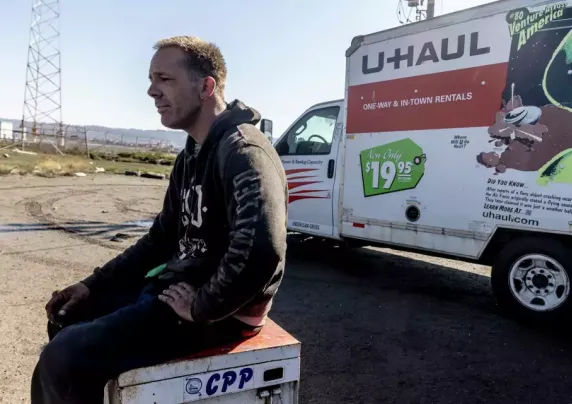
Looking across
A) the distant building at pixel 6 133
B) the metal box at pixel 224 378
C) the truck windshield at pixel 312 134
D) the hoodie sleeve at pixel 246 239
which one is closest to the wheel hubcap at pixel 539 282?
the truck windshield at pixel 312 134

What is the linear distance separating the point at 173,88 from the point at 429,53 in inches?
150

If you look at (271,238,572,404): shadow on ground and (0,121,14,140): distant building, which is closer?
(271,238,572,404): shadow on ground

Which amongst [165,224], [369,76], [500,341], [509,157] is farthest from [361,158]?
[165,224]

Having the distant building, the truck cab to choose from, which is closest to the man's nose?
the truck cab

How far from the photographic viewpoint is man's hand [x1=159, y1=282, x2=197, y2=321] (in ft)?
5.74

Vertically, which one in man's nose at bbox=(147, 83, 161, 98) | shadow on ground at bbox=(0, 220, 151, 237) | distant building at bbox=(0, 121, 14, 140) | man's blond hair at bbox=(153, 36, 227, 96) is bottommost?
shadow on ground at bbox=(0, 220, 151, 237)

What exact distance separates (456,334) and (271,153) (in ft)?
10.4

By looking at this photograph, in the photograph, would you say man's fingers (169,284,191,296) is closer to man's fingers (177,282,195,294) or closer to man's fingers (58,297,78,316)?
man's fingers (177,282,195,294)

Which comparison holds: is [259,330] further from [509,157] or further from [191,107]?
[509,157]

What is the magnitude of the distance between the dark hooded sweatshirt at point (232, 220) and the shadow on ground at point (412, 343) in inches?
60.0

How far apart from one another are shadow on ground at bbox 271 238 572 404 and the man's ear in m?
1.99

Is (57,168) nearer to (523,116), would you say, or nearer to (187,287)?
(523,116)

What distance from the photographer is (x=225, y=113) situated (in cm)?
195

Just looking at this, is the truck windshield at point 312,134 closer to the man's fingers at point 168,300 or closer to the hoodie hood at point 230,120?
the hoodie hood at point 230,120
